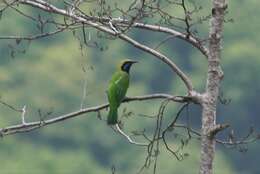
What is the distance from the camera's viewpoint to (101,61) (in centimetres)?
4694

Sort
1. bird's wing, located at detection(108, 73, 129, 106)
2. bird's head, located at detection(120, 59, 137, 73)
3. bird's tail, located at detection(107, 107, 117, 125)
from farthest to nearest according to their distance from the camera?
bird's head, located at detection(120, 59, 137, 73)
bird's wing, located at detection(108, 73, 129, 106)
bird's tail, located at detection(107, 107, 117, 125)

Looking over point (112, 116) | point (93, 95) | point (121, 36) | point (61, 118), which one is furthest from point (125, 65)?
point (93, 95)

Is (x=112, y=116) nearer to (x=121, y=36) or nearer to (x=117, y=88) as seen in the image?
(x=117, y=88)

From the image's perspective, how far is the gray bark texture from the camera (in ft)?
24.0

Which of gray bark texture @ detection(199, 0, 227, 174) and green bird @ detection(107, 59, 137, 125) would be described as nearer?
gray bark texture @ detection(199, 0, 227, 174)

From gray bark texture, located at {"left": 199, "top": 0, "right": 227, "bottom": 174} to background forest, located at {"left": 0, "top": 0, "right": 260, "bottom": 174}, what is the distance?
30.3 metres

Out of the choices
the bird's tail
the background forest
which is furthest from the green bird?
the background forest

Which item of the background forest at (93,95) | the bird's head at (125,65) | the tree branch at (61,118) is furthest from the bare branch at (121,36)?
the background forest at (93,95)

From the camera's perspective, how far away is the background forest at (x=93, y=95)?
40500 millimetres

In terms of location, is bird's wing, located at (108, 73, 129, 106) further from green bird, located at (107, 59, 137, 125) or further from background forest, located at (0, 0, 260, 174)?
background forest, located at (0, 0, 260, 174)

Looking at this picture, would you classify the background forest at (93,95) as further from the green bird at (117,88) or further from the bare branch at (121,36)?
the bare branch at (121,36)

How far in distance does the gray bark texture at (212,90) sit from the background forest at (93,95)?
30.3m

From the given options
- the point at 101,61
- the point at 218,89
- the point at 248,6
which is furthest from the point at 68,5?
the point at 101,61

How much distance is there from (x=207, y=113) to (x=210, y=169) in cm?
31
